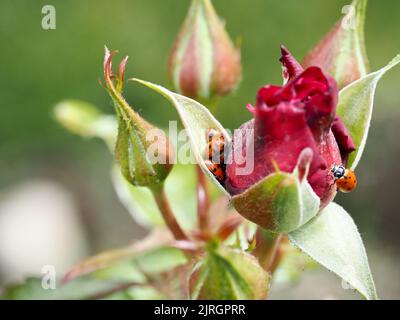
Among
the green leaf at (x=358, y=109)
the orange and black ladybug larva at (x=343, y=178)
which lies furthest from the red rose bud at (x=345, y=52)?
the orange and black ladybug larva at (x=343, y=178)

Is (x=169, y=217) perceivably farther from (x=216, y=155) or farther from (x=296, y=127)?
(x=296, y=127)

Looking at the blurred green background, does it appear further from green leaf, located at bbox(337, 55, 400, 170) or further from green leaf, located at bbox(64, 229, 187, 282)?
green leaf, located at bbox(337, 55, 400, 170)

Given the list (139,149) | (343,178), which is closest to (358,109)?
(343,178)

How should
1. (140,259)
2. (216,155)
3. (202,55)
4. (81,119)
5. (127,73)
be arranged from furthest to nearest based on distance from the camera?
(127,73) → (81,119) → (140,259) → (202,55) → (216,155)

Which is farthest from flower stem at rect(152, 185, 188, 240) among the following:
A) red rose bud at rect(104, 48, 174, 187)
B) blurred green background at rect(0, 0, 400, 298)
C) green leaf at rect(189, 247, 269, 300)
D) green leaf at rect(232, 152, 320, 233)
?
blurred green background at rect(0, 0, 400, 298)

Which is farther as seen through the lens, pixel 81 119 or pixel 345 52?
pixel 81 119

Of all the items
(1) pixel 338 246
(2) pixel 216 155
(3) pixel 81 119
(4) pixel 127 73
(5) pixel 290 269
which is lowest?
(5) pixel 290 269
